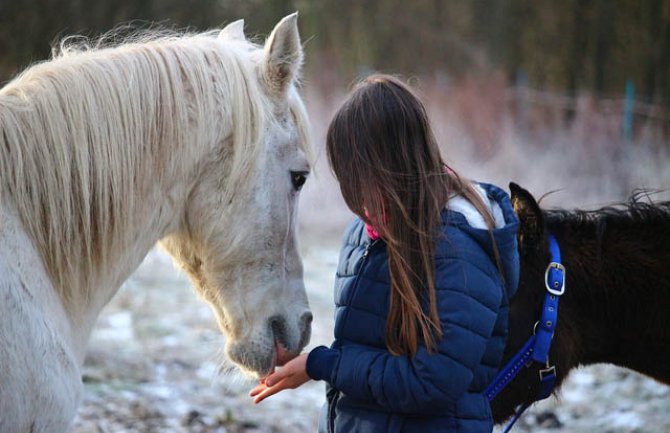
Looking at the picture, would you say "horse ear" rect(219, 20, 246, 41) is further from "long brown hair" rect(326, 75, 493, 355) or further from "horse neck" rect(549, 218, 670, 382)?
"horse neck" rect(549, 218, 670, 382)

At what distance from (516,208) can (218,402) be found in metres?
2.67

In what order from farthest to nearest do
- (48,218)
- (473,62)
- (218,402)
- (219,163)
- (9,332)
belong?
(473,62)
(218,402)
(219,163)
(48,218)
(9,332)

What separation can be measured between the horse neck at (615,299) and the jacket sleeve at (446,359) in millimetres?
774

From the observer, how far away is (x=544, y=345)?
2.46m

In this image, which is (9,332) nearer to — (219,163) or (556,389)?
(219,163)

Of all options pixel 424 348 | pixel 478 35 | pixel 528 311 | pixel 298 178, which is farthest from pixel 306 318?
pixel 478 35

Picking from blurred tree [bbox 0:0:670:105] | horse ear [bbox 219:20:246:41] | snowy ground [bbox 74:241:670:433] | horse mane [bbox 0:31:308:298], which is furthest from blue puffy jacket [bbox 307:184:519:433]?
Result: blurred tree [bbox 0:0:670:105]

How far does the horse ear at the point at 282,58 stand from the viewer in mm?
2305

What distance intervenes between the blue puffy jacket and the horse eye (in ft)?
1.02

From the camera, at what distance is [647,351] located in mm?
2658

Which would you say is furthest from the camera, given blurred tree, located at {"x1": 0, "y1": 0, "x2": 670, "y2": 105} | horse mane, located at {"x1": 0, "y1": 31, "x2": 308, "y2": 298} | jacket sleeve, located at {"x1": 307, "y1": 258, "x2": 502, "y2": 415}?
blurred tree, located at {"x1": 0, "y1": 0, "x2": 670, "y2": 105}

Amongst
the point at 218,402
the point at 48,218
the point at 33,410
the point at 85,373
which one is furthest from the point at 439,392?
the point at 85,373

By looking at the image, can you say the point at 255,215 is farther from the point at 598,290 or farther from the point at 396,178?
the point at 598,290

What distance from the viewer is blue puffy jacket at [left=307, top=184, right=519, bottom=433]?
74.9 inches
